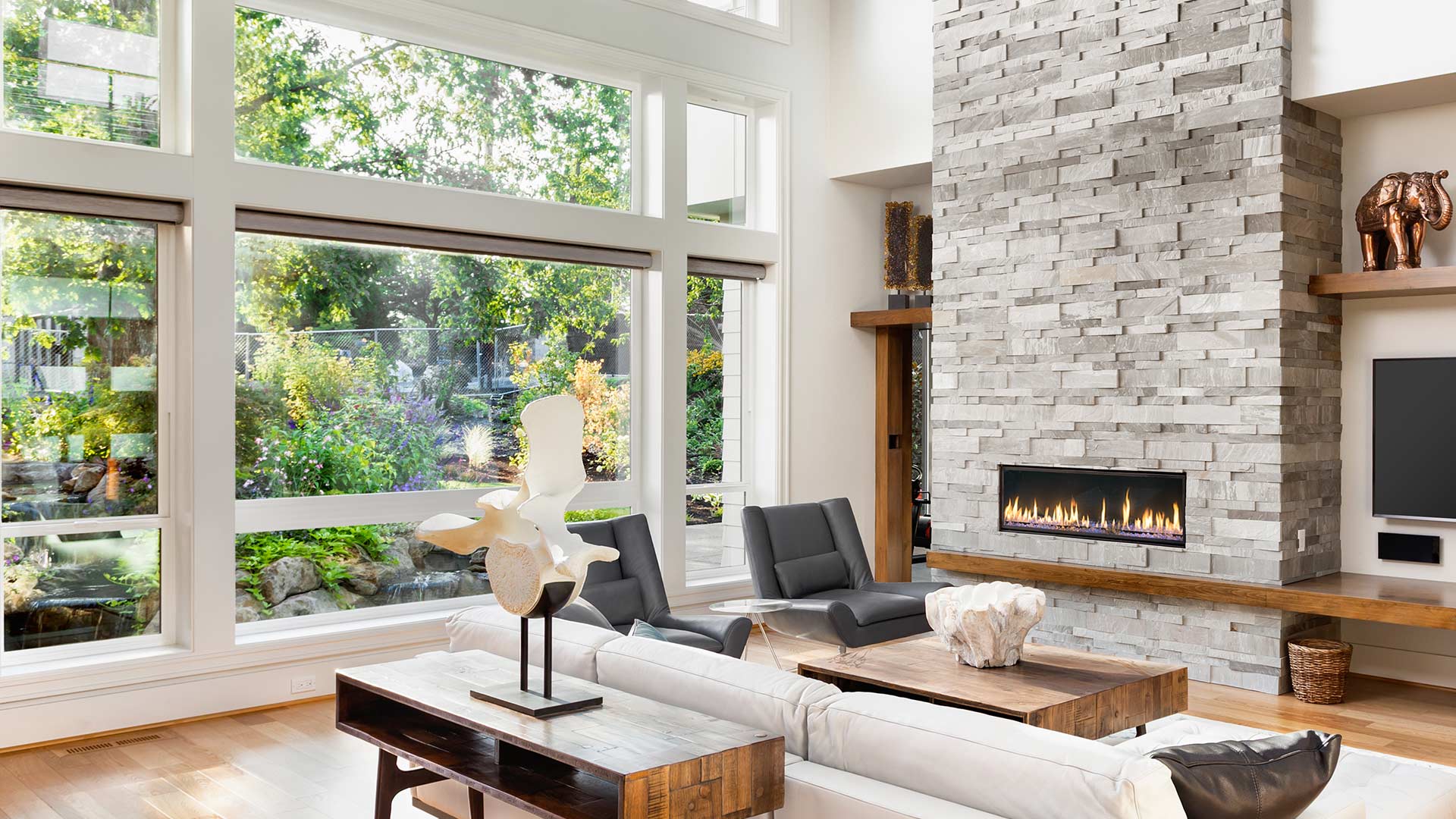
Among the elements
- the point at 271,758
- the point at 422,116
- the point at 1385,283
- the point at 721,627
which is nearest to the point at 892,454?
the point at 721,627

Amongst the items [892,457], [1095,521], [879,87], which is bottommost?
[1095,521]

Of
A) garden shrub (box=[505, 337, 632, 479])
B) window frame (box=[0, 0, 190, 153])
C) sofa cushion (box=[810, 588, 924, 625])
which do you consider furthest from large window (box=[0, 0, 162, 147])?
sofa cushion (box=[810, 588, 924, 625])

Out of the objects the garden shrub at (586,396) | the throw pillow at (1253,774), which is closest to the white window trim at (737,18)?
the garden shrub at (586,396)

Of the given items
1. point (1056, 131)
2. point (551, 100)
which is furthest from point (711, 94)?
point (1056, 131)

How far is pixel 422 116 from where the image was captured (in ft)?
19.0

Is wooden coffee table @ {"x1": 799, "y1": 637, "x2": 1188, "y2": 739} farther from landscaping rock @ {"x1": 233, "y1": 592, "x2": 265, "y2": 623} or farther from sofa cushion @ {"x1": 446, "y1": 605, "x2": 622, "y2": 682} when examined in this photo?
landscaping rock @ {"x1": 233, "y1": 592, "x2": 265, "y2": 623}

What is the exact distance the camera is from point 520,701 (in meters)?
2.66

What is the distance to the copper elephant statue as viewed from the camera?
5223 mm

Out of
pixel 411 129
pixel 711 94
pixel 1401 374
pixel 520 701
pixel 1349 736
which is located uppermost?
pixel 711 94

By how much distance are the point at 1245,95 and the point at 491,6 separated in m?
3.84

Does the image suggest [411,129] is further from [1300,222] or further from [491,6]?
[1300,222]

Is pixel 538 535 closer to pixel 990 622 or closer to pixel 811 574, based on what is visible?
pixel 990 622

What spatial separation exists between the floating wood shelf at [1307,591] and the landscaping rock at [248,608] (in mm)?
3873

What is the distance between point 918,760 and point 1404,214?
4471 mm
